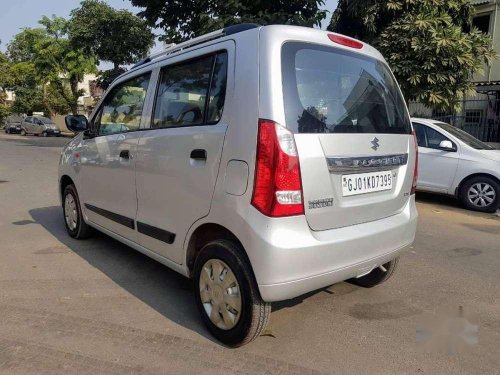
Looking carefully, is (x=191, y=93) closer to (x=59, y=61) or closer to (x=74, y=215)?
(x=74, y=215)

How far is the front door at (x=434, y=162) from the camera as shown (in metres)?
7.84

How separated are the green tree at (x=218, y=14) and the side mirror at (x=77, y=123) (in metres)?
6.89

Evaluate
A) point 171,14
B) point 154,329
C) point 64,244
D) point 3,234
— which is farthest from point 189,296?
point 171,14

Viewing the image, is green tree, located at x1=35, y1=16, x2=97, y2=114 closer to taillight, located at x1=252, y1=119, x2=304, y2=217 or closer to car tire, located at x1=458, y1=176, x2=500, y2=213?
car tire, located at x1=458, y1=176, x2=500, y2=213

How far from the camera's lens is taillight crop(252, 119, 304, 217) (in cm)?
260

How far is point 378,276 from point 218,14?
965cm

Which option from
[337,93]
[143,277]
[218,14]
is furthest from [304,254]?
[218,14]

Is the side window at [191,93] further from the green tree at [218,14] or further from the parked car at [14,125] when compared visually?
the parked car at [14,125]

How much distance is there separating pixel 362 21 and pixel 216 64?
8763 millimetres

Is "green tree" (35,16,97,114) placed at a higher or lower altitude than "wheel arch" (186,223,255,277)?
higher

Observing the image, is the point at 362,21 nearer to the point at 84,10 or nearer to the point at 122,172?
the point at 122,172

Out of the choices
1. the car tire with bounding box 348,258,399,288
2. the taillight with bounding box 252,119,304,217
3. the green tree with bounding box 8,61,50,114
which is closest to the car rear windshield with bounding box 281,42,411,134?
the taillight with bounding box 252,119,304,217

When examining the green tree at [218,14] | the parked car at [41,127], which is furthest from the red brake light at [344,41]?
the parked car at [41,127]

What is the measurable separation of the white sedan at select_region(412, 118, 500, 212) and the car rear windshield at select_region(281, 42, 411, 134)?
4.84m
